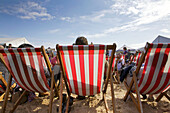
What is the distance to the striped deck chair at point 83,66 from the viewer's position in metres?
1.24

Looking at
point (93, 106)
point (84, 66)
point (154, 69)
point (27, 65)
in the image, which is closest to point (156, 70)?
point (154, 69)

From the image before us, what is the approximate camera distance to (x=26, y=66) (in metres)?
1.42

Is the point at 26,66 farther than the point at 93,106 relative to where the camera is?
No

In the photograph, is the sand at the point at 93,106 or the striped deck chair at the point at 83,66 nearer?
the striped deck chair at the point at 83,66

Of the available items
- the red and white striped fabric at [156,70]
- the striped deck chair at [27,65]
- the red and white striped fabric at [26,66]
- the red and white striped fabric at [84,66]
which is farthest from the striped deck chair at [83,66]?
the red and white striped fabric at [156,70]

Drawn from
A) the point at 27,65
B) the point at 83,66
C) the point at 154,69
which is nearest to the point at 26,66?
the point at 27,65

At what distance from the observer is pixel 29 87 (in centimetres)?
162

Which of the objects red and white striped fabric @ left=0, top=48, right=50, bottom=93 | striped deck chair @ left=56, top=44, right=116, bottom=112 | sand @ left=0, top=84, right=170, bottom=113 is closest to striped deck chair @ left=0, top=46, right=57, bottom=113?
red and white striped fabric @ left=0, top=48, right=50, bottom=93

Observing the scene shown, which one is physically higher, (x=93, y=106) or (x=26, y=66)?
(x=26, y=66)

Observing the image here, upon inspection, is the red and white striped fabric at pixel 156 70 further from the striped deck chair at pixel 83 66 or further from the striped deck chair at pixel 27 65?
the striped deck chair at pixel 27 65

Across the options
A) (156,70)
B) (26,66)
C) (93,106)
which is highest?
(26,66)

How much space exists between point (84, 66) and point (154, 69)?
3.42 ft

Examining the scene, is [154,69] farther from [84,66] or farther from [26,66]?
[26,66]

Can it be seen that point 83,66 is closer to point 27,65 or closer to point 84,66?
point 84,66
